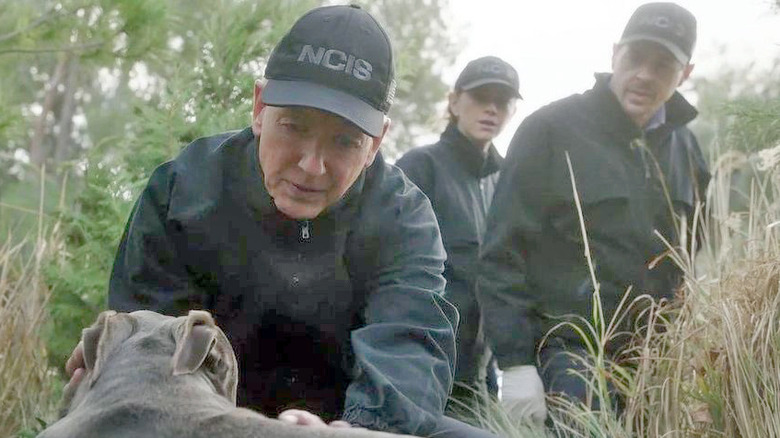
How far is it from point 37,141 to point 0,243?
1752cm

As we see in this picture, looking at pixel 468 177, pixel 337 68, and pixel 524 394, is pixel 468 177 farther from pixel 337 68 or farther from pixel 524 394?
pixel 337 68

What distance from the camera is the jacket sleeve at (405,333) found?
11.1ft

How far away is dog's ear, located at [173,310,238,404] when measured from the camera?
2633 millimetres

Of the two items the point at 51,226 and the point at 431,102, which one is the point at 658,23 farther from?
the point at 431,102

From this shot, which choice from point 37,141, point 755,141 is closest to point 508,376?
point 755,141

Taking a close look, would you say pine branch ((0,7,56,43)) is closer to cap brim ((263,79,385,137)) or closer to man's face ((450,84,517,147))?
man's face ((450,84,517,147))

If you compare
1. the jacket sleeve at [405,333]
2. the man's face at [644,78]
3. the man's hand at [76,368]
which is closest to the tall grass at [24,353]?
the jacket sleeve at [405,333]

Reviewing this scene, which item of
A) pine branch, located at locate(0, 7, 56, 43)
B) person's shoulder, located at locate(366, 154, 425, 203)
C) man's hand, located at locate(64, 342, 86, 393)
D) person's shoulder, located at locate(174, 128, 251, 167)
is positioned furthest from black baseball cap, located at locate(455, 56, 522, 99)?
man's hand, located at locate(64, 342, 86, 393)

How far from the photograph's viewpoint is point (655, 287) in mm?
5801

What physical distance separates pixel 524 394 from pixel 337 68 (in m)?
2.45

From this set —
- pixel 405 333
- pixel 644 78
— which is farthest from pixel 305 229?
pixel 644 78

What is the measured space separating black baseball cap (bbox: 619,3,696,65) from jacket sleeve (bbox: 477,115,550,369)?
2.15 ft

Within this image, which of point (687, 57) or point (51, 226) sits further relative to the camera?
point (51, 226)

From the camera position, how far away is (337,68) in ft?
11.7
